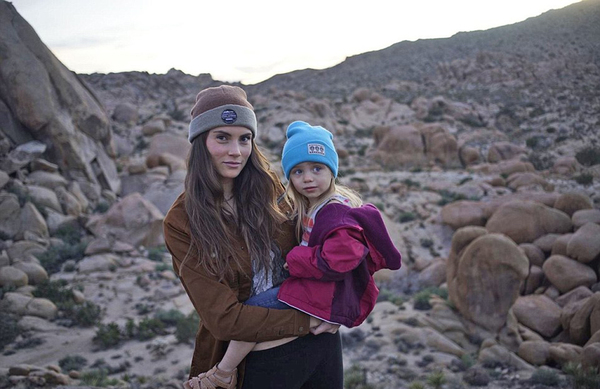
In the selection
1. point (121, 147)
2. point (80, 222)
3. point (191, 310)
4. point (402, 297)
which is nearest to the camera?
point (191, 310)

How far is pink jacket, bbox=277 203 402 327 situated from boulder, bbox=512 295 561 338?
694 cm

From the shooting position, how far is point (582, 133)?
18375 mm

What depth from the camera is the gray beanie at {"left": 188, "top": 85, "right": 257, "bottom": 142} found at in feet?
6.60

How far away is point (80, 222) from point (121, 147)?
965 cm

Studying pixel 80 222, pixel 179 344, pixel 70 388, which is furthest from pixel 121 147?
pixel 70 388

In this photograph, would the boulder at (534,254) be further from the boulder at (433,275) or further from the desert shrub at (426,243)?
the desert shrub at (426,243)

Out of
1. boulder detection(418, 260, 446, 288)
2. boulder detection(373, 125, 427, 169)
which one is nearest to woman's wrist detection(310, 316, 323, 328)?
boulder detection(418, 260, 446, 288)

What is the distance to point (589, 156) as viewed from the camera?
16484mm

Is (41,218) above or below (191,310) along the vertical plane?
above

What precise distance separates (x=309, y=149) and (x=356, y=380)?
4.71 meters

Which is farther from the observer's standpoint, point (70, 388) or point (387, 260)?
point (70, 388)

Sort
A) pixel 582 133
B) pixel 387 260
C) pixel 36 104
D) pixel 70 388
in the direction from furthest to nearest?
pixel 582 133 → pixel 36 104 → pixel 70 388 → pixel 387 260

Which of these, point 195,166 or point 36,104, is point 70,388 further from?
point 36,104

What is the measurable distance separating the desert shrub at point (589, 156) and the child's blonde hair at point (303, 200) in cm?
1700
